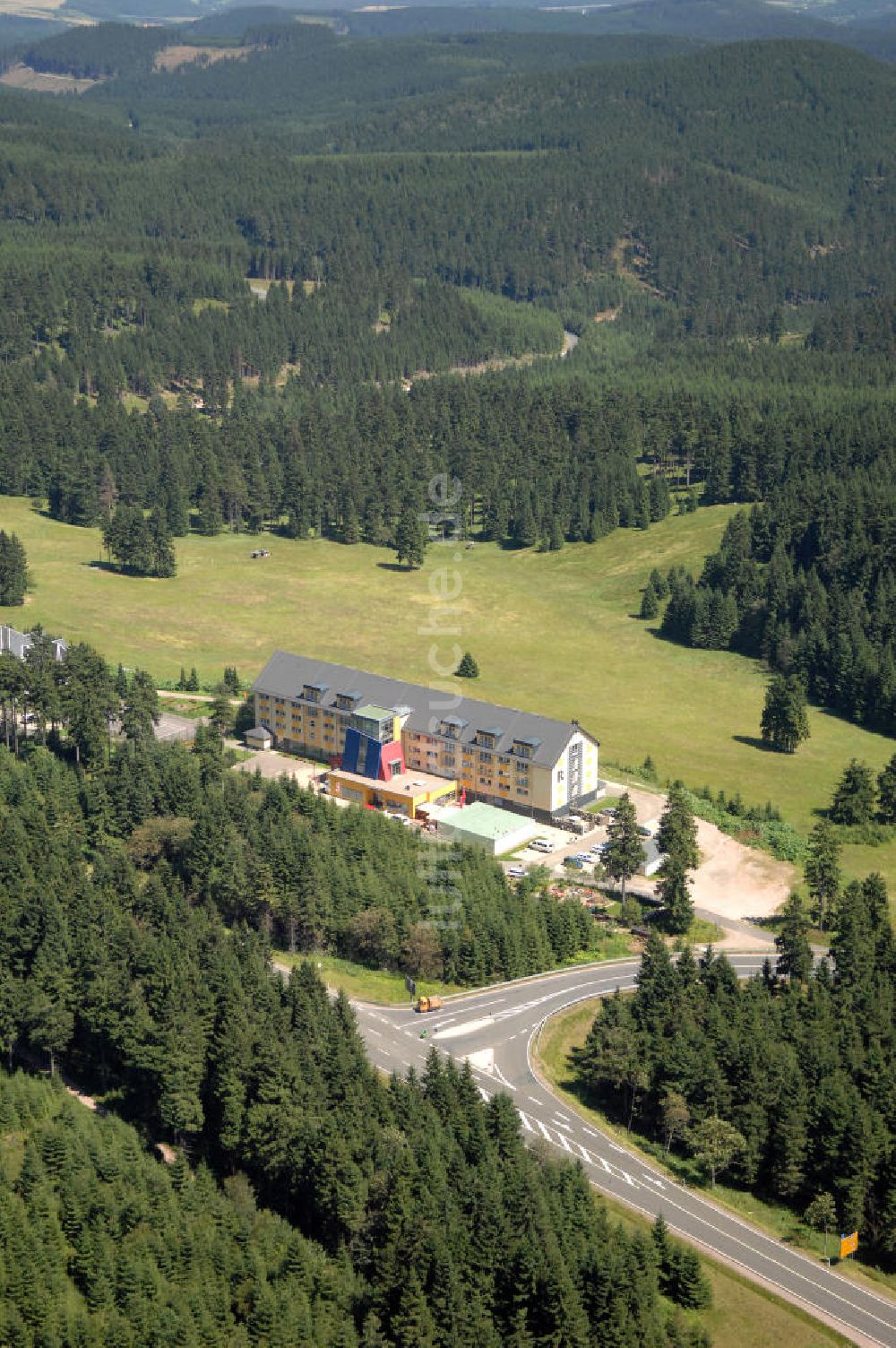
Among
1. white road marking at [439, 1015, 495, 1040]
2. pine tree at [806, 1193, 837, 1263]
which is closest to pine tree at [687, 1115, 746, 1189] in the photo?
pine tree at [806, 1193, 837, 1263]

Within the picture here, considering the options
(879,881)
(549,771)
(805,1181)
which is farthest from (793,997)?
(549,771)

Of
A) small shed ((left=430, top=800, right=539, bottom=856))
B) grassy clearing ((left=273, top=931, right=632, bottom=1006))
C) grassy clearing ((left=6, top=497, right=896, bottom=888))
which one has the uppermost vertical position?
small shed ((left=430, top=800, right=539, bottom=856))

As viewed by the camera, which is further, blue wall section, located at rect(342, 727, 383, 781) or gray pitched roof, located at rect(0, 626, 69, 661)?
gray pitched roof, located at rect(0, 626, 69, 661)

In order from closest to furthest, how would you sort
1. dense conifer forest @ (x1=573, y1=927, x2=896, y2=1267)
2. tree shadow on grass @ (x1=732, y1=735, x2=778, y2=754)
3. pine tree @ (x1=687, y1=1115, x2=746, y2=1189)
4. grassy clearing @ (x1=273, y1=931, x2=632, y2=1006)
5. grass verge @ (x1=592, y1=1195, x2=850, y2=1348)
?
grass verge @ (x1=592, y1=1195, x2=850, y2=1348) < dense conifer forest @ (x1=573, y1=927, x2=896, y2=1267) < pine tree @ (x1=687, y1=1115, x2=746, y2=1189) < grassy clearing @ (x1=273, y1=931, x2=632, y2=1006) < tree shadow on grass @ (x1=732, y1=735, x2=778, y2=754)

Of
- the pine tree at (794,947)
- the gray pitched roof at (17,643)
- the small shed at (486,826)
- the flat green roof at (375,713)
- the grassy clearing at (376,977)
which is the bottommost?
the grassy clearing at (376,977)

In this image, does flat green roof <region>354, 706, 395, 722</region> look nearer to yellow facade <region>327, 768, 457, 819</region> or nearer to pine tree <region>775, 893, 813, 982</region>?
yellow facade <region>327, 768, 457, 819</region>

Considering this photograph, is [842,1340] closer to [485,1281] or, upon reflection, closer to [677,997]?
[485,1281]

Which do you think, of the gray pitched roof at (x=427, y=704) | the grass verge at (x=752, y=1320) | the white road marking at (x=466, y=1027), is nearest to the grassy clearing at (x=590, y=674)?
the gray pitched roof at (x=427, y=704)

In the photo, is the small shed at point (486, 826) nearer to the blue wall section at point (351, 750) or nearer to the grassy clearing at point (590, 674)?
the blue wall section at point (351, 750)
